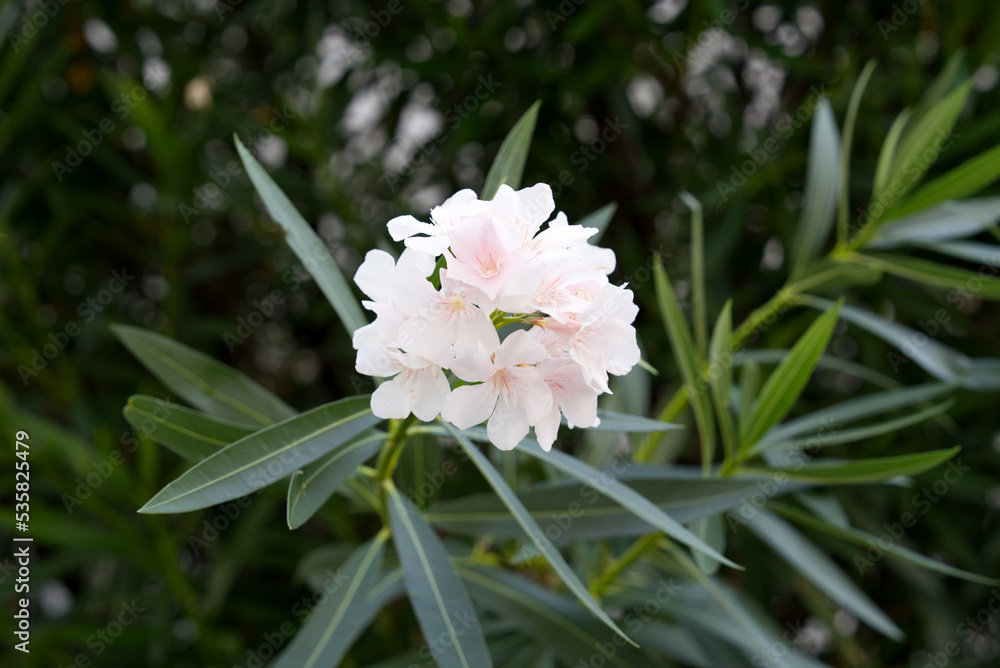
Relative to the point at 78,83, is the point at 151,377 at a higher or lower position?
lower

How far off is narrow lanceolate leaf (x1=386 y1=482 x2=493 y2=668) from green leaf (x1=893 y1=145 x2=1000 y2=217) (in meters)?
0.81

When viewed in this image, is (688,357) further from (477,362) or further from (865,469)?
(477,362)

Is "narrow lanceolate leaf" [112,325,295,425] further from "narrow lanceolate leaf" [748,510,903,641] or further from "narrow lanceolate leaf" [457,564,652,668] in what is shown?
"narrow lanceolate leaf" [748,510,903,641]

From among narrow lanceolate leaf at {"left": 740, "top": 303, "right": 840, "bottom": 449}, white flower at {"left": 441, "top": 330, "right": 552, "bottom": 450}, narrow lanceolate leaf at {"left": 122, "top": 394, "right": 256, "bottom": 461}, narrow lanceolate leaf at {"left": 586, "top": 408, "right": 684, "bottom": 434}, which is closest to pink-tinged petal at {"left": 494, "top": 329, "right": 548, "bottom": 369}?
white flower at {"left": 441, "top": 330, "right": 552, "bottom": 450}

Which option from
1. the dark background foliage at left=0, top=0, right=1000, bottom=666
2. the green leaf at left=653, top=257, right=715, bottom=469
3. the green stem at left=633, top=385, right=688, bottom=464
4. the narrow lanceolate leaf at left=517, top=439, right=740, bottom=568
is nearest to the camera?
the narrow lanceolate leaf at left=517, top=439, right=740, bottom=568

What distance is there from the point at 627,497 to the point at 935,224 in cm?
73

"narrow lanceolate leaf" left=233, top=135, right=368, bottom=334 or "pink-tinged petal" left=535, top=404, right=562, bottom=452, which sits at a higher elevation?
"narrow lanceolate leaf" left=233, top=135, right=368, bottom=334

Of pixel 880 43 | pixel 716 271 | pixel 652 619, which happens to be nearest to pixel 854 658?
pixel 652 619

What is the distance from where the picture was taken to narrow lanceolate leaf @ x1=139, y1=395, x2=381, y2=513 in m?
0.62

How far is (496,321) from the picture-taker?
65 cm

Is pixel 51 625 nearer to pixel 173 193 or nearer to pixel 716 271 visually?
pixel 173 193

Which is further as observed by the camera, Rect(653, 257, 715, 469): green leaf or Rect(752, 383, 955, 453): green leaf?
Rect(752, 383, 955, 453): green leaf

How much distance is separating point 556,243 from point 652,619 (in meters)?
0.78

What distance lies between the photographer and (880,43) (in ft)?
5.46
